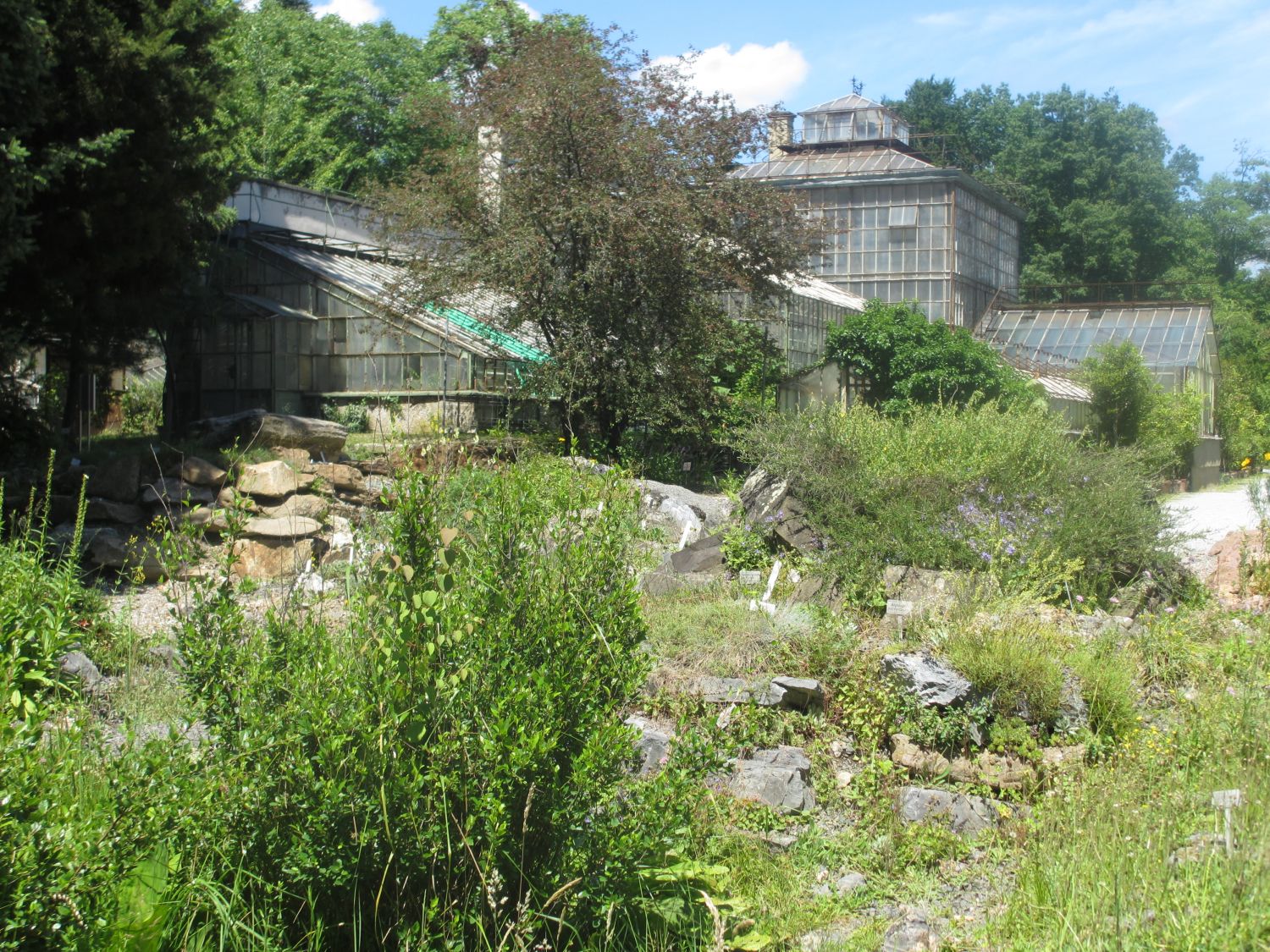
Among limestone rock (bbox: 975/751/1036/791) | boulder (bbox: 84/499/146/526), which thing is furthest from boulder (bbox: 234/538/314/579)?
limestone rock (bbox: 975/751/1036/791)

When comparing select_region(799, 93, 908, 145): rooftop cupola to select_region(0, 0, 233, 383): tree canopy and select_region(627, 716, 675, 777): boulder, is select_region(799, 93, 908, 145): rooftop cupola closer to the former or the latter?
select_region(0, 0, 233, 383): tree canopy

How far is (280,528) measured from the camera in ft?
34.7

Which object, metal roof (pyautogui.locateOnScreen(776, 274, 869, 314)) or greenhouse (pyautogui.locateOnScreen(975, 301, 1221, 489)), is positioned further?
greenhouse (pyautogui.locateOnScreen(975, 301, 1221, 489))

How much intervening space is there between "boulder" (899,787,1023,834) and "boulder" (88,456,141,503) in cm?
865

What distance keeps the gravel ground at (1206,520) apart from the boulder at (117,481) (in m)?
9.79

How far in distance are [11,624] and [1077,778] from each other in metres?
4.91

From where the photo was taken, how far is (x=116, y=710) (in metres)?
5.49

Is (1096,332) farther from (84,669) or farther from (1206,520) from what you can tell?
(84,669)

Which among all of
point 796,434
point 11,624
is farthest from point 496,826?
point 796,434

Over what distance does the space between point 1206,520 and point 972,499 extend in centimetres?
1015

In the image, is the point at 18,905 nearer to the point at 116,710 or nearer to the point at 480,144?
the point at 116,710

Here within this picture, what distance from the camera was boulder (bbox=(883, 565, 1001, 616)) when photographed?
7.67 meters

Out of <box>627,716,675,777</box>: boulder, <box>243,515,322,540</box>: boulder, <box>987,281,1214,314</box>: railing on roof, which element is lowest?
<box>627,716,675,777</box>: boulder

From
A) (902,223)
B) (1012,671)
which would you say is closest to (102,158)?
(1012,671)
